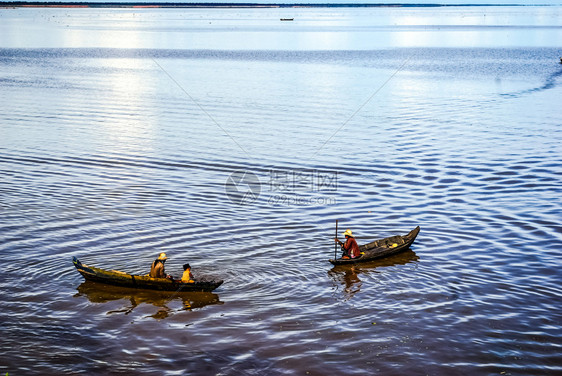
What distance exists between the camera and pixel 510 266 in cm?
2212

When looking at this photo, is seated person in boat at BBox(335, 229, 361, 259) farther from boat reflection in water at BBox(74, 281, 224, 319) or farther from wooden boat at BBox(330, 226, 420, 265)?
boat reflection in water at BBox(74, 281, 224, 319)

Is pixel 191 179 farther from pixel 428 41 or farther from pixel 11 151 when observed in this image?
pixel 428 41

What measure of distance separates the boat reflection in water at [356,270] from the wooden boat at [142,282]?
4.03 metres

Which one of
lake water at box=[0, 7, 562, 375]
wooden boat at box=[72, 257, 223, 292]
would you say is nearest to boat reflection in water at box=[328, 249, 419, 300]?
lake water at box=[0, 7, 562, 375]

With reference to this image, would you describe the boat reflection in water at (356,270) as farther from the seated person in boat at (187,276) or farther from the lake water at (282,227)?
the seated person in boat at (187,276)

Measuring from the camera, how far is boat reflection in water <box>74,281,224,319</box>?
64.4ft

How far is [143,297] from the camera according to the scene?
20078 mm

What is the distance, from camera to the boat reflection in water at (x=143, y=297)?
64.4 feet

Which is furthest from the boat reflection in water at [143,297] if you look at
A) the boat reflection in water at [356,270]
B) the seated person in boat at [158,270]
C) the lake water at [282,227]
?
the boat reflection in water at [356,270]

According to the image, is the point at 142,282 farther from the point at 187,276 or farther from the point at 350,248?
the point at 350,248

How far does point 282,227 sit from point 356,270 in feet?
16.0

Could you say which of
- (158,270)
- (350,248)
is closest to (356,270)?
(350,248)

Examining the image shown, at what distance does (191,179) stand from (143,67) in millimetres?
50796

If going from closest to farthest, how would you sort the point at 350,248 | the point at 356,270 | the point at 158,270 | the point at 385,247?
the point at 158,270, the point at 356,270, the point at 350,248, the point at 385,247
